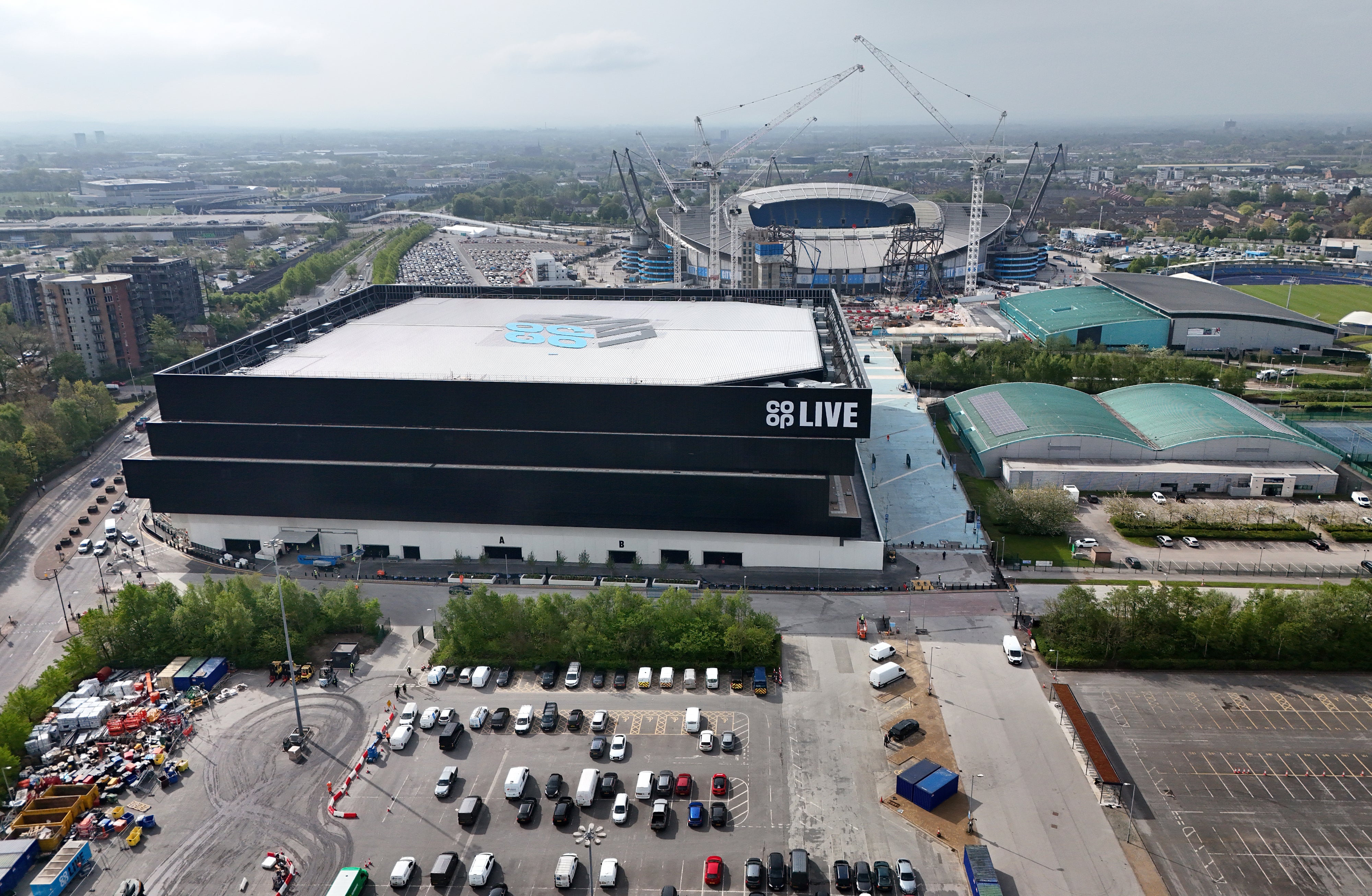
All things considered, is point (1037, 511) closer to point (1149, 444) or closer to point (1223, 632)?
point (1223, 632)

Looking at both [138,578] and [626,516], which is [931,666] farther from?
[138,578]

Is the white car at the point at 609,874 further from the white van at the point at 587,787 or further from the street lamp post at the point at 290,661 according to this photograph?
the street lamp post at the point at 290,661

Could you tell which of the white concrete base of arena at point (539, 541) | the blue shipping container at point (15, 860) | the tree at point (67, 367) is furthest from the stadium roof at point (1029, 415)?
the tree at point (67, 367)

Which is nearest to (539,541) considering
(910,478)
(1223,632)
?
(910,478)

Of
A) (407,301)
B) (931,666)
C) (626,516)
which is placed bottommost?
(931,666)

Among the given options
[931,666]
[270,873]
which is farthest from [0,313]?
[931,666]

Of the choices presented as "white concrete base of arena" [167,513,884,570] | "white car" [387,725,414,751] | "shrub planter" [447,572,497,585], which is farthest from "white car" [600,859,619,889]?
"white concrete base of arena" [167,513,884,570]
